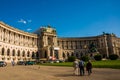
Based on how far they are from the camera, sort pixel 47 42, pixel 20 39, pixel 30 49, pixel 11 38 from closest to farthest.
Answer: pixel 11 38 < pixel 20 39 < pixel 30 49 < pixel 47 42

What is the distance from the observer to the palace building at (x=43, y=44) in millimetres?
92969

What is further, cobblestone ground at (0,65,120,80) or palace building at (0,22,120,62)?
palace building at (0,22,120,62)

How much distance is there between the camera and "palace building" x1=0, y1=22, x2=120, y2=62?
93.0 metres

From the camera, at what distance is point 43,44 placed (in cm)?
12306

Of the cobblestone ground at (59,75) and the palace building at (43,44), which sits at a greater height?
the palace building at (43,44)

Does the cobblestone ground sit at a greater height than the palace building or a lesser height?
lesser

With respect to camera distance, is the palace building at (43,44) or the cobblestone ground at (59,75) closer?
the cobblestone ground at (59,75)

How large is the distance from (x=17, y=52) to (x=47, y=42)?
30.6m

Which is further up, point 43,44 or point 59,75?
point 43,44

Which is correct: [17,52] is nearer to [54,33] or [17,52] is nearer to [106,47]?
[54,33]

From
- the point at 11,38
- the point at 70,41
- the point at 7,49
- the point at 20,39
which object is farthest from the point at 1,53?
the point at 70,41

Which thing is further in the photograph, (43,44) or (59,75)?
(43,44)

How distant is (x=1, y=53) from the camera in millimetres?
84625

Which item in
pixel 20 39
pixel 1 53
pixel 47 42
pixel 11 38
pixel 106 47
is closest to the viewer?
pixel 1 53
